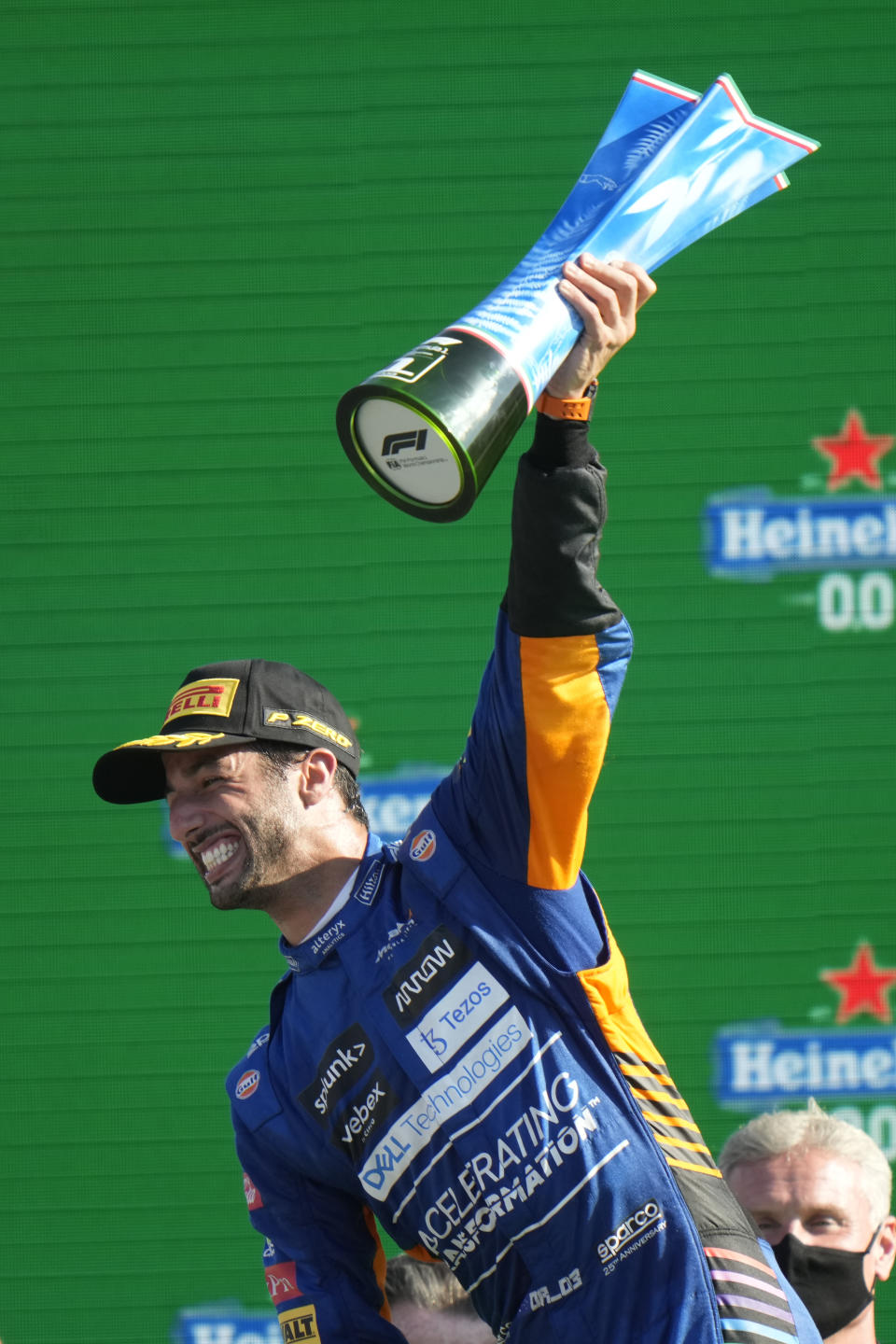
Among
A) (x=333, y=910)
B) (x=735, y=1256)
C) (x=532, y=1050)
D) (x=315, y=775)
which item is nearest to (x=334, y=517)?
(x=315, y=775)

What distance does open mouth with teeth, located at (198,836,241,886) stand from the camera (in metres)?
2.46

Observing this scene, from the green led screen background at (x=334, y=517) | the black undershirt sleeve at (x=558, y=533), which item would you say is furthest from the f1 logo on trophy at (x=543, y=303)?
the green led screen background at (x=334, y=517)

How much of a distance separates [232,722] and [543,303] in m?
1.03

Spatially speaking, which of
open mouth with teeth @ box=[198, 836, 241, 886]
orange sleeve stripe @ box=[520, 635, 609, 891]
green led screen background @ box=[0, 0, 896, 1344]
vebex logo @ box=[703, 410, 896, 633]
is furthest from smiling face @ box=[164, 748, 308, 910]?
vebex logo @ box=[703, 410, 896, 633]

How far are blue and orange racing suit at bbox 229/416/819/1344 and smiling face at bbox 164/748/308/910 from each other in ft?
0.49

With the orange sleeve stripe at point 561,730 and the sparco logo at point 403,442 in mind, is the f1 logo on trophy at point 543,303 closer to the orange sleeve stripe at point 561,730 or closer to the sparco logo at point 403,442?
the sparco logo at point 403,442

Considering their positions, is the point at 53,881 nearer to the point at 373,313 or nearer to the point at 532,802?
the point at 373,313

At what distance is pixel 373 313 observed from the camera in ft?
14.0

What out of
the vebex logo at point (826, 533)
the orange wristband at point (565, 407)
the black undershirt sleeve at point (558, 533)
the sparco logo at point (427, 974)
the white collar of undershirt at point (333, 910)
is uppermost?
the vebex logo at point (826, 533)

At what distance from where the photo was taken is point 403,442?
69.2 inches

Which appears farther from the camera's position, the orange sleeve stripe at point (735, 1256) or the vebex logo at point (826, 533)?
the vebex logo at point (826, 533)

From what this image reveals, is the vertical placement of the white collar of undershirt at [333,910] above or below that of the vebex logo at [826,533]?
below

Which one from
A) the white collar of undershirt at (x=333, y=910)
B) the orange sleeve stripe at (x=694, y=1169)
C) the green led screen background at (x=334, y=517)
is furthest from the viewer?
the green led screen background at (x=334, y=517)

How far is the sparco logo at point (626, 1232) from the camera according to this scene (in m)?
2.08
